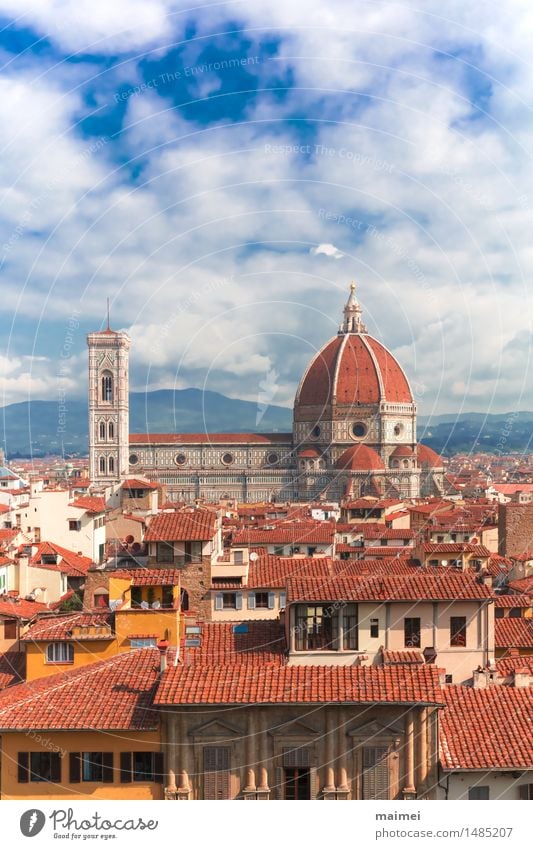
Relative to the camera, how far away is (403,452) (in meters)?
98.1

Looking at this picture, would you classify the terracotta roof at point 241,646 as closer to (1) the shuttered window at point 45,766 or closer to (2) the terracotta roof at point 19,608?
(1) the shuttered window at point 45,766

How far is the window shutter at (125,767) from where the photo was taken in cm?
1040

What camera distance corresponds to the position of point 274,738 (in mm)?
10367

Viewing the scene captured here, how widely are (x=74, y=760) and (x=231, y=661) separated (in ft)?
7.20

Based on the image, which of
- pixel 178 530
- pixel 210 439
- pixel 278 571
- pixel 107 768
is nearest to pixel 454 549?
pixel 278 571

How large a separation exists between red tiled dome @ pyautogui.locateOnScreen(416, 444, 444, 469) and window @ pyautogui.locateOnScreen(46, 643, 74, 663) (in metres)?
77.4

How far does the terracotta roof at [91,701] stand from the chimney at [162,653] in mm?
112

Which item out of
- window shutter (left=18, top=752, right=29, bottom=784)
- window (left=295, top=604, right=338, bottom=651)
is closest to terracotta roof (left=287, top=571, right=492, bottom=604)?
window (left=295, top=604, right=338, bottom=651)

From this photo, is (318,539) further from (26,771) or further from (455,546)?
(26,771)

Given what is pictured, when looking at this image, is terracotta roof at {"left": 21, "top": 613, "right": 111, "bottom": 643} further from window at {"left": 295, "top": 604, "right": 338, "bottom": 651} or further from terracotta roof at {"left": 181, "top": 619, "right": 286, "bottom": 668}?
window at {"left": 295, "top": 604, "right": 338, "bottom": 651}

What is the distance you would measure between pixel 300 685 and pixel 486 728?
1.97 metres

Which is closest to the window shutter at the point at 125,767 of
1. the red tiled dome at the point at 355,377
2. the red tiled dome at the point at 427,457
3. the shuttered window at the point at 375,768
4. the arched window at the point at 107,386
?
the shuttered window at the point at 375,768

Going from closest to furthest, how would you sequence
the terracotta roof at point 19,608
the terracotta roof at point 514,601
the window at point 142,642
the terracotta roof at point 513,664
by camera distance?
the terracotta roof at point 513,664 → the window at point 142,642 → the terracotta roof at point 19,608 → the terracotta roof at point 514,601

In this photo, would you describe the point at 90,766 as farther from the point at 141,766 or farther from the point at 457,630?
the point at 457,630
